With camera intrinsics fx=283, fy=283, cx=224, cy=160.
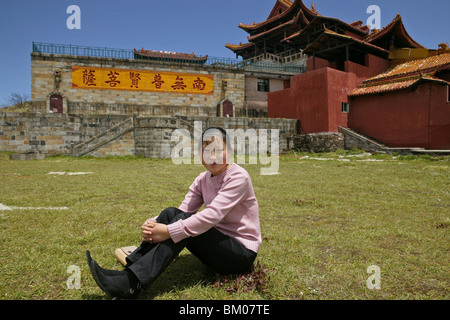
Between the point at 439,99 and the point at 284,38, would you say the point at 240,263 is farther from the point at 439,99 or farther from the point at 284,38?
the point at 284,38

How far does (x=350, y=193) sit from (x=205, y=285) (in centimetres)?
509

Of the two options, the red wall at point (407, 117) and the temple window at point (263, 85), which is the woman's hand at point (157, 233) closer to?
the red wall at point (407, 117)

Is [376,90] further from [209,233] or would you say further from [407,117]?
[209,233]

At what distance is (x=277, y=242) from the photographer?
3.40m

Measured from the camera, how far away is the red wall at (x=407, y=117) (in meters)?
15.3

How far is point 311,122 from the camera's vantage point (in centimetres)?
1975

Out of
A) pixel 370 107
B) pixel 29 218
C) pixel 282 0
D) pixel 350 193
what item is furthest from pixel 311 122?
pixel 282 0

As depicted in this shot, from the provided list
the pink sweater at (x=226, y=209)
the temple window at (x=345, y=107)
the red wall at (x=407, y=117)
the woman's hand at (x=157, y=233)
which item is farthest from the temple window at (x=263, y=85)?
the woman's hand at (x=157, y=233)

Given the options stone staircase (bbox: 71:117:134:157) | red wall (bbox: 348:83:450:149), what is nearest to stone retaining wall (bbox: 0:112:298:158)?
stone staircase (bbox: 71:117:134:157)

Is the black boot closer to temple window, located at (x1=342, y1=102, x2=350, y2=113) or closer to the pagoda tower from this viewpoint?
temple window, located at (x1=342, y1=102, x2=350, y2=113)

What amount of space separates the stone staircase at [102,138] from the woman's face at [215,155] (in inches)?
596

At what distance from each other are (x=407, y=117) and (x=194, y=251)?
1812cm

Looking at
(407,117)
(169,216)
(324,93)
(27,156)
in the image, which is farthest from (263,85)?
(169,216)
